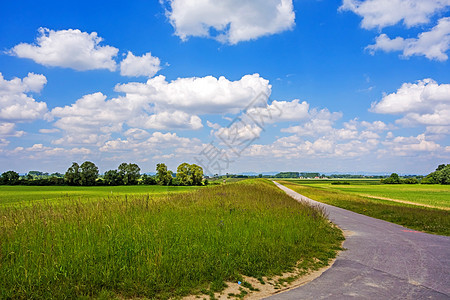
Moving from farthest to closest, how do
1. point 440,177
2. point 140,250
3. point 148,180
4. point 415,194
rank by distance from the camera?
point 440,177 → point 148,180 → point 415,194 → point 140,250

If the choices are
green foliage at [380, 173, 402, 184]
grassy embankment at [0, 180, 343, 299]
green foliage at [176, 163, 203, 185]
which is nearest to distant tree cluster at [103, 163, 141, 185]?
green foliage at [176, 163, 203, 185]

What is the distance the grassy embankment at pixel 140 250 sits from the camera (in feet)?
18.2

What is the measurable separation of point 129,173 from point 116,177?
13.0ft

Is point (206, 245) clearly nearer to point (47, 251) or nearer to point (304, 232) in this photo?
point (47, 251)

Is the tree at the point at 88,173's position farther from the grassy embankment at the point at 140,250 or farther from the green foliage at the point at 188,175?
the grassy embankment at the point at 140,250

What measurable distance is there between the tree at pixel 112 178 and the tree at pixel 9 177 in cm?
2476

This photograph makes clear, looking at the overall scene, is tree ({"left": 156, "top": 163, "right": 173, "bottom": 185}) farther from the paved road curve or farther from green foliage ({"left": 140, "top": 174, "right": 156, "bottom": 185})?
the paved road curve

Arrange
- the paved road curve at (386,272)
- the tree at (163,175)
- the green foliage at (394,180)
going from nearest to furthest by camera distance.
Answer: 1. the paved road curve at (386,272)
2. the tree at (163,175)
3. the green foliage at (394,180)

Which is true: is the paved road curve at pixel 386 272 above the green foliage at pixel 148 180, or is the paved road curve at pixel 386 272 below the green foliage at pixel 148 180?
below

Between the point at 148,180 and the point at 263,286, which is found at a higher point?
the point at 148,180

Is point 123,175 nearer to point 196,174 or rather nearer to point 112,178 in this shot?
point 112,178

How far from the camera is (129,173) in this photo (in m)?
85.8

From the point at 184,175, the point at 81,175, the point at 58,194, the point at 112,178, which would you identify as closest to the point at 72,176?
the point at 81,175

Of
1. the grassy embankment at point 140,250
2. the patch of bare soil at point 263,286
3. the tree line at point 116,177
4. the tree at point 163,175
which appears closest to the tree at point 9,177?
the tree line at point 116,177
